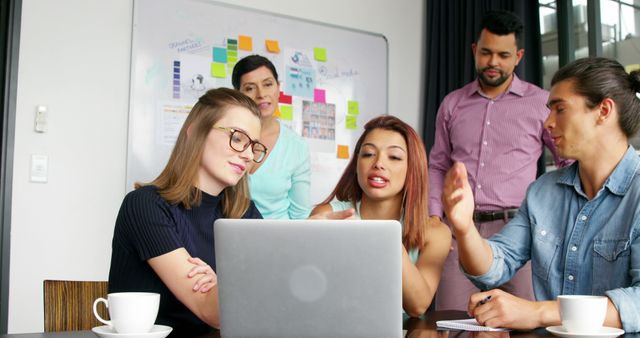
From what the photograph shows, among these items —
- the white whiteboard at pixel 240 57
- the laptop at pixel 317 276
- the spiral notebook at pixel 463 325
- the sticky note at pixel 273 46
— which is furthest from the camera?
the sticky note at pixel 273 46

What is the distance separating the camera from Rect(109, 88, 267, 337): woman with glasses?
1365 mm

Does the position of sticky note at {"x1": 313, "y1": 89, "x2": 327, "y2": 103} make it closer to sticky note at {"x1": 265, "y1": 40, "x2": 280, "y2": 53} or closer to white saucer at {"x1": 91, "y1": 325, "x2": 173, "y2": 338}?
sticky note at {"x1": 265, "y1": 40, "x2": 280, "y2": 53}

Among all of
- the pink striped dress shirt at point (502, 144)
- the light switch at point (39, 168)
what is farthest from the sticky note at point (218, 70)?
the pink striped dress shirt at point (502, 144)

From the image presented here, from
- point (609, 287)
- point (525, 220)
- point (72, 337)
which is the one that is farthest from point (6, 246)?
point (609, 287)

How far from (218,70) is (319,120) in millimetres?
635

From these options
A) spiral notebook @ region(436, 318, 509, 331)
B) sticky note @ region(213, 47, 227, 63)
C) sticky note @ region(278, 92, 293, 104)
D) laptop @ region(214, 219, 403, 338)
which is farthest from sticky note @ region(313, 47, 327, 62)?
laptop @ region(214, 219, 403, 338)

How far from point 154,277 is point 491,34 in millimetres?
1819

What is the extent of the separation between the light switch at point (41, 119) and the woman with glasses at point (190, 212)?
1426 millimetres

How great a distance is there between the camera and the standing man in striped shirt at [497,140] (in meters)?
2.69

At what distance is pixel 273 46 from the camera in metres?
3.51

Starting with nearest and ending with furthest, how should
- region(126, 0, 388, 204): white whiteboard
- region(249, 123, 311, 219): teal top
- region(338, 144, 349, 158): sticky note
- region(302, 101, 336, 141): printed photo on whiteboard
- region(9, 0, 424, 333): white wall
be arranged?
region(249, 123, 311, 219): teal top, region(9, 0, 424, 333): white wall, region(126, 0, 388, 204): white whiteboard, region(302, 101, 336, 141): printed photo on whiteboard, region(338, 144, 349, 158): sticky note

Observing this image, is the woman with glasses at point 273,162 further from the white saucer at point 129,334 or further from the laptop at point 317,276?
the laptop at point 317,276

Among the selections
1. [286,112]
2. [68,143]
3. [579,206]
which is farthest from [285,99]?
[579,206]

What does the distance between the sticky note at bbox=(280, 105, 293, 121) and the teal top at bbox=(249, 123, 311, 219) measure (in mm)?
708
